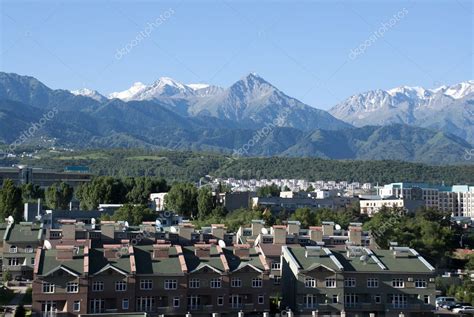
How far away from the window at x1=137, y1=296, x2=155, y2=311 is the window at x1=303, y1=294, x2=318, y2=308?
7.93 metres

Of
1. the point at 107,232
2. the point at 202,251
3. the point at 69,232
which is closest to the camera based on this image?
the point at 202,251

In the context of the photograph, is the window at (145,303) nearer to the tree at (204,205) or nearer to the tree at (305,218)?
the tree at (305,218)

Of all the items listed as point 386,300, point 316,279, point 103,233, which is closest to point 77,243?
point 103,233

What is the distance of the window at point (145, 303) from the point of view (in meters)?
42.6

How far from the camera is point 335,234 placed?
A: 62500 millimetres

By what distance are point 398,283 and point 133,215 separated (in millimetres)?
36485

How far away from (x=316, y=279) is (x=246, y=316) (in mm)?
4229

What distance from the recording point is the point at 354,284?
149 feet

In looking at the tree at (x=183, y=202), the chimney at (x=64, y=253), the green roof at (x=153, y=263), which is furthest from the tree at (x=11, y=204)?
the chimney at (x=64, y=253)

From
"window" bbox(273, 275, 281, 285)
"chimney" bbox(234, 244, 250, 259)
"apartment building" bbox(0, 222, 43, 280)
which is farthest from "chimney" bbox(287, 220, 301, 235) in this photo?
"apartment building" bbox(0, 222, 43, 280)

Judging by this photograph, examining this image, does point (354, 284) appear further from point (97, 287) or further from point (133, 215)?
point (133, 215)

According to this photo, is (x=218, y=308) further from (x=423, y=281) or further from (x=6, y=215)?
(x=6, y=215)

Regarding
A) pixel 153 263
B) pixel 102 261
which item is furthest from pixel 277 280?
pixel 102 261

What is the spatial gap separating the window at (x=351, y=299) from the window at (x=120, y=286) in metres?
11.6
